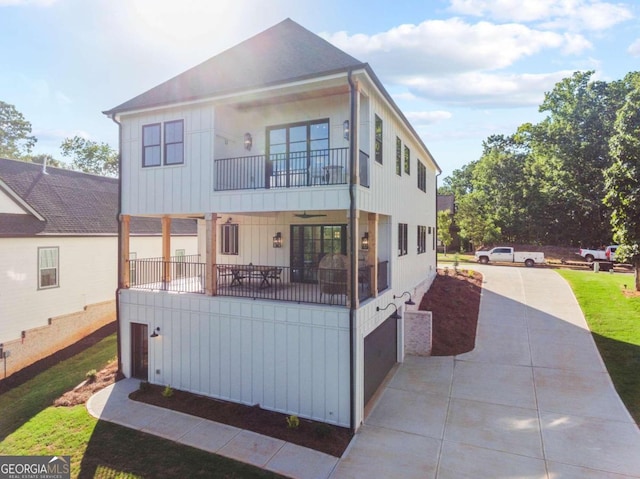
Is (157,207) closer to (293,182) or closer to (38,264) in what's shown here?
(293,182)

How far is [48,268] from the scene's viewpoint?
15008 mm

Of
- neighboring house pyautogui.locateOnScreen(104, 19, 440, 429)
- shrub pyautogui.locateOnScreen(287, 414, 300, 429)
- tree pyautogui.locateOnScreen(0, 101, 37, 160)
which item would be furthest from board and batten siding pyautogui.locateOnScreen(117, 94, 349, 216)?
tree pyautogui.locateOnScreen(0, 101, 37, 160)

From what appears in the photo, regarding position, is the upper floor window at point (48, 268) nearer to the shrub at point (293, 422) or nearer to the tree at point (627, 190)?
the shrub at point (293, 422)

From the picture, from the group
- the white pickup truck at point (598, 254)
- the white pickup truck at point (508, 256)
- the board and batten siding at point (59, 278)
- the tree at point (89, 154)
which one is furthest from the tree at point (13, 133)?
the white pickup truck at point (598, 254)

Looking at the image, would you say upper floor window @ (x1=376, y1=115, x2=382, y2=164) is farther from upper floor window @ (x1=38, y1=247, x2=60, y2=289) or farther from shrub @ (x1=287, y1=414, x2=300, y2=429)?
upper floor window @ (x1=38, y1=247, x2=60, y2=289)

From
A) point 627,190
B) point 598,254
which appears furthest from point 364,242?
point 598,254

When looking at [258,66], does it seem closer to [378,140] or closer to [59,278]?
[378,140]

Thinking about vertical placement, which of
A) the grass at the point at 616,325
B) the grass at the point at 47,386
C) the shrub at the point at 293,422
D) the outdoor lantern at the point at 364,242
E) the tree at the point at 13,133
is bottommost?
the grass at the point at 47,386

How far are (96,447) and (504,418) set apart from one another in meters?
→ 9.41

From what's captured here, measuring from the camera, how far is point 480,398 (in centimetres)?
979

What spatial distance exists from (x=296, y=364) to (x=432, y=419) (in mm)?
3606

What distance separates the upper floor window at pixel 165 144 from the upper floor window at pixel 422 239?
1145cm

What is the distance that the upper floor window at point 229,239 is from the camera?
13.7 meters

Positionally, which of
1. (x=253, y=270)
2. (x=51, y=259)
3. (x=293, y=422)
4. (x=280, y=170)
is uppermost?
(x=280, y=170)
